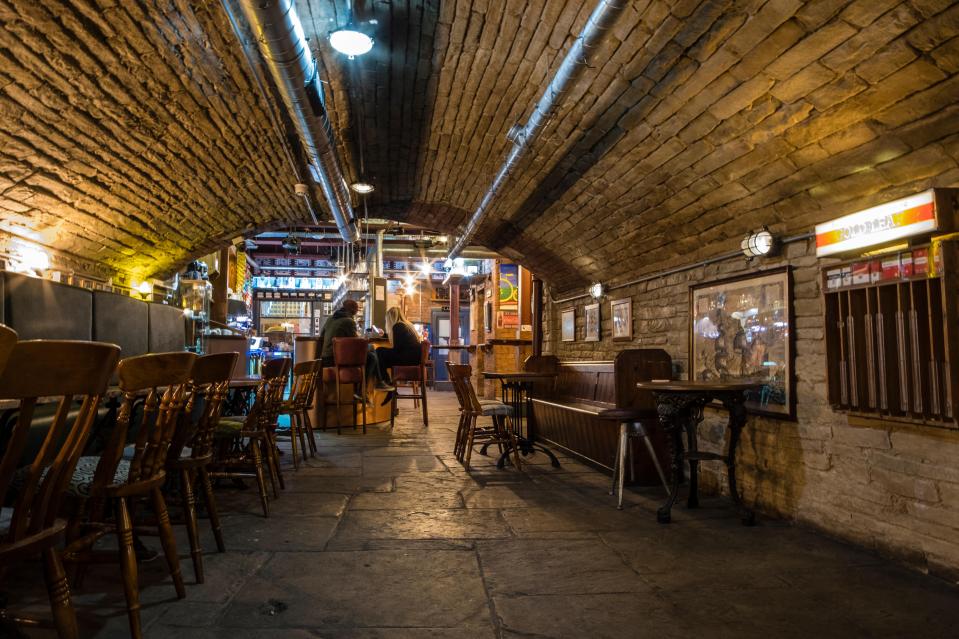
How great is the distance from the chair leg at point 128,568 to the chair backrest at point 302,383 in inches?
123

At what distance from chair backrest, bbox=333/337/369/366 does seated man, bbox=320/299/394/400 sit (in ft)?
0.97

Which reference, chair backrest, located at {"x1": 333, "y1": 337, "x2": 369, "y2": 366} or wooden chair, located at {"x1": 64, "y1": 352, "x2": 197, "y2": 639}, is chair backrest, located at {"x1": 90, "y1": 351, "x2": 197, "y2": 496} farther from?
chair backrest, located at {"x1": 333, "y1": 337, "x2": 369, "y2": 366}

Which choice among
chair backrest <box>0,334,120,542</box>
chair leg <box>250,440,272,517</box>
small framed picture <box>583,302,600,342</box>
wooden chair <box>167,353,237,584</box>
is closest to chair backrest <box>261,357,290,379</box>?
chair leg <box>250,440,272,517</box>

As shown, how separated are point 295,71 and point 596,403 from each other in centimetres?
433

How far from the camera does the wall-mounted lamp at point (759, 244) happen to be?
4.06m

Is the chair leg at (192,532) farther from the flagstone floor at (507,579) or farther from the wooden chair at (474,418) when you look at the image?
the wooden chair at (474,418)

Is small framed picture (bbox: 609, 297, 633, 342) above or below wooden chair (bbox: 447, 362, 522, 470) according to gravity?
above

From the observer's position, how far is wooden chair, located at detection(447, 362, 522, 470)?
539cm

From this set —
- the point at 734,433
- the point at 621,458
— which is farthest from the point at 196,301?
the point at 734,433

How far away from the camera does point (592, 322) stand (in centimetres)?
752

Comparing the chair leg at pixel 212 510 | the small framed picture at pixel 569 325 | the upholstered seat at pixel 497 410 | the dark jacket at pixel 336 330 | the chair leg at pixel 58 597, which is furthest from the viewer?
the small framed picture at pixel 569 325

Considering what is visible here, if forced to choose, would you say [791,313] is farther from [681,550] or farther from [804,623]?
[804,623]

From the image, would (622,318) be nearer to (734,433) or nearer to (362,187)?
(734,433)

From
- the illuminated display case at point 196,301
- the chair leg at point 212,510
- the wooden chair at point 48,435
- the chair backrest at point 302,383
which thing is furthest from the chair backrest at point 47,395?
the illuminated display case at point 196,301
